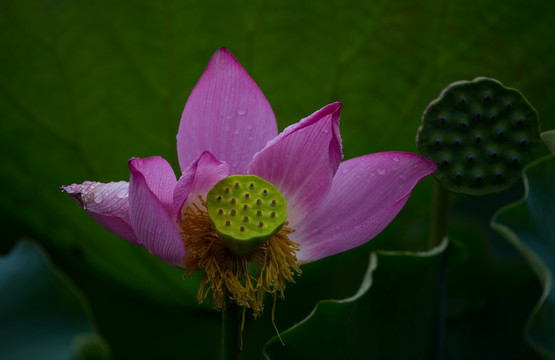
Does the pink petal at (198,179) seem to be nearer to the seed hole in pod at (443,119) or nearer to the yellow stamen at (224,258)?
the yellow stamen at (224,258)

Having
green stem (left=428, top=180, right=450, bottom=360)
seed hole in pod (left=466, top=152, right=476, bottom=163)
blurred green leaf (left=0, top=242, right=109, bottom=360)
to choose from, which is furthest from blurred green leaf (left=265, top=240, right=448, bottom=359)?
blurred green leaf (left=0, top=242, right=109, bottom=360)

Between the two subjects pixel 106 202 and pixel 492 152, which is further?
Result: pixel 492 152

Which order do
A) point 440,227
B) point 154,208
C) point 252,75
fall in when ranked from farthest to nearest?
point 252,75
point 440,227
point 154,208

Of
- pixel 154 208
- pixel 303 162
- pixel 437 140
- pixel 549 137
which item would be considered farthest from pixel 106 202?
pixel 549 137

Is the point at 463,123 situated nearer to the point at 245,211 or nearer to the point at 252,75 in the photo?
the point at 245,211

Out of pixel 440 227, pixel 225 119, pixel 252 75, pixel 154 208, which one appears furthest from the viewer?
pixel 252 75

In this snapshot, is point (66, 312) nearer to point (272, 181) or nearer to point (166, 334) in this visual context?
point (272, 181)

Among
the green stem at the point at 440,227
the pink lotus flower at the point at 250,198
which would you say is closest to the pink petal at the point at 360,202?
the pink lotus flower at the point at 250,198
